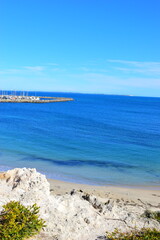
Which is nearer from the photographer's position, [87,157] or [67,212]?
[67,212]

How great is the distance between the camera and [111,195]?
16.5 m

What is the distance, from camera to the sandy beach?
15992 mm

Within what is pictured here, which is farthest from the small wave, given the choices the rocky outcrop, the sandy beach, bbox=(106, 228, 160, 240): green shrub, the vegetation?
bbox=(106, 228, 160, 240): green shrub

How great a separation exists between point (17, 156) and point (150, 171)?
12.8 metres

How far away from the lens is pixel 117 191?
57.9 ft

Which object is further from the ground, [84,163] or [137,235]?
[137,235]

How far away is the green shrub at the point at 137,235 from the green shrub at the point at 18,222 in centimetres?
264

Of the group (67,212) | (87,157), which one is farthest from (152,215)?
(87,157)

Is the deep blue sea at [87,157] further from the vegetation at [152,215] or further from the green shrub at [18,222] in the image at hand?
the green shrub at [18,222]

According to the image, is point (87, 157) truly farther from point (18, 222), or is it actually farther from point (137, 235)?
point (18, 222)

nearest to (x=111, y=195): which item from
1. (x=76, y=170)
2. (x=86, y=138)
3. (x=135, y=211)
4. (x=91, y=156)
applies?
(x=135, y=211)

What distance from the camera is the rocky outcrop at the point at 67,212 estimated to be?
9789 millimetres

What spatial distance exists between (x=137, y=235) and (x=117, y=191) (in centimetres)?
823

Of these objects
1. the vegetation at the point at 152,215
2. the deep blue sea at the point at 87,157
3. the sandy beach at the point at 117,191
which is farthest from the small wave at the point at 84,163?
the vegetation at the point at 152,215
